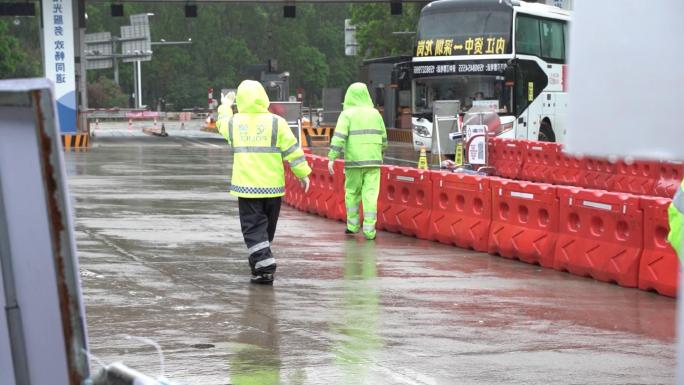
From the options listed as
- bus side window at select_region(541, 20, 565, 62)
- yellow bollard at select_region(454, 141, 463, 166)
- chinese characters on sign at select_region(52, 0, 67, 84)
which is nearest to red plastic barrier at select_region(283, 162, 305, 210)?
yellow bollard at select_region(454, 141, 463, 166)

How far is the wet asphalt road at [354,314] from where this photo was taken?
7273 millimetres

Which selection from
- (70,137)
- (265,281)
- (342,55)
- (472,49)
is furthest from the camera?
(342,55)

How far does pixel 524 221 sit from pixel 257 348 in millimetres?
5430

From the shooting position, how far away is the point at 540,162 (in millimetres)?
25312

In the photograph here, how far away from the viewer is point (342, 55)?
13438 cm

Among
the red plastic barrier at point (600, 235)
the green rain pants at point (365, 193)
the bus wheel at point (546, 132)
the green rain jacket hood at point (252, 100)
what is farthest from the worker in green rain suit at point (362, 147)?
the bus wheel at point (546, 132)

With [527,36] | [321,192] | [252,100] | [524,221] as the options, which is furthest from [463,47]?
[252,100]

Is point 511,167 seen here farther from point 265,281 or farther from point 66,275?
point 66,275

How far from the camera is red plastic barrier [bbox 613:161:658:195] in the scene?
68.1 ft

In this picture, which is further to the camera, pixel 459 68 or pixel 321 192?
pixel 459 68

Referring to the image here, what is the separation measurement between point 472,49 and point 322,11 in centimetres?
10540

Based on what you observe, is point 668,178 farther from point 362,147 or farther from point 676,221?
point 676,221

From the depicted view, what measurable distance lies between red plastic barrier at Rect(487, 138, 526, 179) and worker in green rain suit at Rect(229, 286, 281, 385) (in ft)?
55.7

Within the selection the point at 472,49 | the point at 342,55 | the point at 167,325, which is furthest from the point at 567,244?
the point at 342,55
